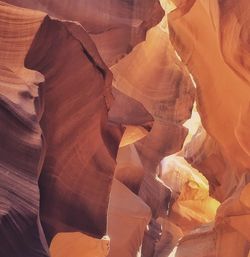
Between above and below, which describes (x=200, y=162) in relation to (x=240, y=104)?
below

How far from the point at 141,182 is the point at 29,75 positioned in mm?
7147

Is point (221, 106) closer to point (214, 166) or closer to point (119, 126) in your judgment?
point (214, 166)

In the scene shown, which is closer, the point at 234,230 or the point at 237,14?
the point at 237,14

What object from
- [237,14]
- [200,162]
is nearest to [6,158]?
[237,14]

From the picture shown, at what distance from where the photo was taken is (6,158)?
346cm

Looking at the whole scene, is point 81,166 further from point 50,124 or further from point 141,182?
point 141,182

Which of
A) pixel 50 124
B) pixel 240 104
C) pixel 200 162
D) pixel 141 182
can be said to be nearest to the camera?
pixel 50 124

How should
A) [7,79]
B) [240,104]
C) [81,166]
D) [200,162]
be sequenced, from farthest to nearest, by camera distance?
[200,162] → [240,104] → [81,166] → [7,79]

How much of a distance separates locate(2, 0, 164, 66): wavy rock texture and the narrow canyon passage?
0.7 inches

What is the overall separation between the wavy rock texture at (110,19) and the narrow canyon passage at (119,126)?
0.02m

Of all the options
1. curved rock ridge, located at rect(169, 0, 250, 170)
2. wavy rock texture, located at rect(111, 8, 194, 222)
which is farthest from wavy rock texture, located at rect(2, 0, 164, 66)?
wavy rock texture, located at rect(111, 8, 194, 222)

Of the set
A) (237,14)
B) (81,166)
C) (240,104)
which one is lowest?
(240,104)

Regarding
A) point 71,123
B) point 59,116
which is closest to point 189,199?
point 71,123

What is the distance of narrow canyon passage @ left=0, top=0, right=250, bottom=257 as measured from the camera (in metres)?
3.76
